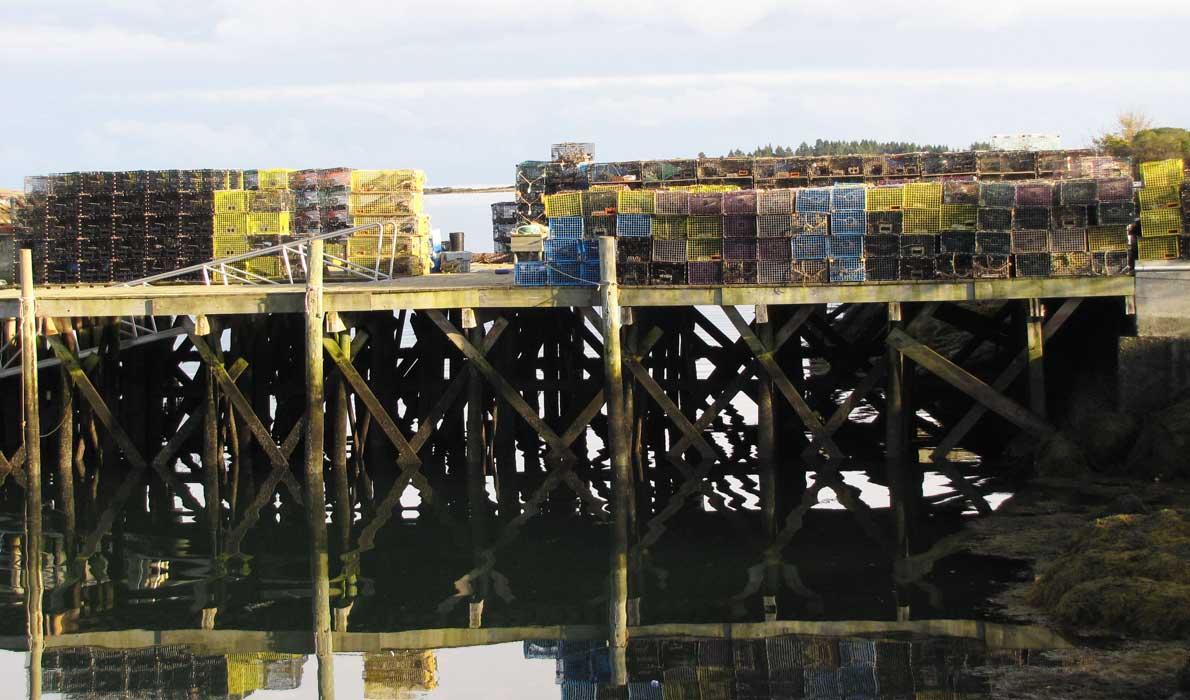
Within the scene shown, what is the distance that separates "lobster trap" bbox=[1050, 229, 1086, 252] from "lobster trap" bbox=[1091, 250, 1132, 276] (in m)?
0.23

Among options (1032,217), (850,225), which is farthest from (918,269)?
(1032,217)

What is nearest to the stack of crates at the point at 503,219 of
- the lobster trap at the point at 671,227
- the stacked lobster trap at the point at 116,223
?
the stacked lobster trap at the point at 116,223

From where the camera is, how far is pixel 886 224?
79.6 feet

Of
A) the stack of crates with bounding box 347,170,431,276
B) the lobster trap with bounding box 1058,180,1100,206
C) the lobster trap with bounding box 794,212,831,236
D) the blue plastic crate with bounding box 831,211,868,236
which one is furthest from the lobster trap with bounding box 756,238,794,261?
the stack of crates with bounding box 347,170,431,276

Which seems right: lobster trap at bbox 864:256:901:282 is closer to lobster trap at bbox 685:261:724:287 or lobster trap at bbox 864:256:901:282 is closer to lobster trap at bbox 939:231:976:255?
lobster trap at bbox 939:231:976:255

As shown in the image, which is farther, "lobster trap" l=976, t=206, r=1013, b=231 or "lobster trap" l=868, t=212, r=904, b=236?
"lobster trap" l=868, t=212, r=904, b=236

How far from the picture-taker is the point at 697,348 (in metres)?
27.4

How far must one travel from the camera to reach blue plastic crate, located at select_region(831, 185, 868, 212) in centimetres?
2436

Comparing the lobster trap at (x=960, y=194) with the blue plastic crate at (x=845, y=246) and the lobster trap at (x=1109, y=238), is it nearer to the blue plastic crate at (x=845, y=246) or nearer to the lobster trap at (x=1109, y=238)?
the blue plastic crate at (x=845, y=246)

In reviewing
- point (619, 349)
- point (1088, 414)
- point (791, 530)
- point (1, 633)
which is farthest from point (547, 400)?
point (1, 633)

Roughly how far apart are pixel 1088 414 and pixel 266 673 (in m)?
12.1

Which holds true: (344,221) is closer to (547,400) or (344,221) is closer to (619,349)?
(547,400)

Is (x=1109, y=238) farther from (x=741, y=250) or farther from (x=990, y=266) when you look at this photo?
(x=741, y=250)

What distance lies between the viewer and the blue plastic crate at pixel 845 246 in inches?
951
